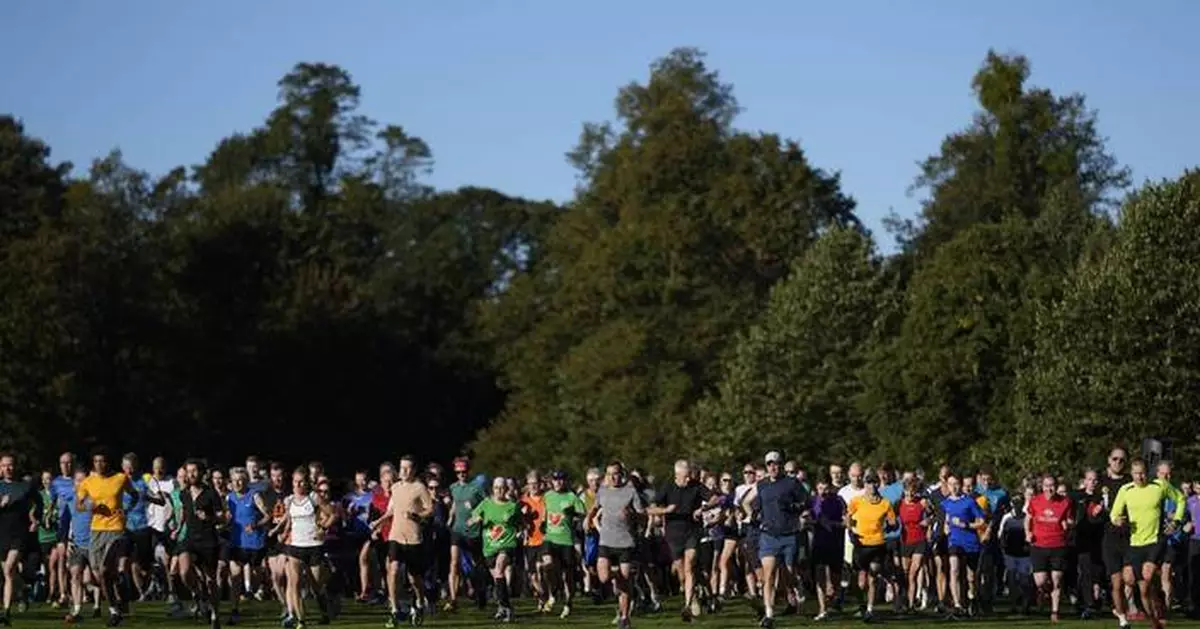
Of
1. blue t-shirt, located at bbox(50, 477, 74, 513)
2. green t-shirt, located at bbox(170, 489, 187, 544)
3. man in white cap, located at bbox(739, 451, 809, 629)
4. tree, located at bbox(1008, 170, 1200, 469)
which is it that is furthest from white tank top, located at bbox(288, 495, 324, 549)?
tree, located at bbox(1008, 170, 1200, 469)

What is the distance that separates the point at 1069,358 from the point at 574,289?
2384 cm

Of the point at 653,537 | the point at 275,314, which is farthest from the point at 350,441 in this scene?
the point at 653,537

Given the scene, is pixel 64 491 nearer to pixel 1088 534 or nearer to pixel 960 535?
pixel 960 535

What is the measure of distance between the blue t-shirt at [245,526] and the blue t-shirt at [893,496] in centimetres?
828

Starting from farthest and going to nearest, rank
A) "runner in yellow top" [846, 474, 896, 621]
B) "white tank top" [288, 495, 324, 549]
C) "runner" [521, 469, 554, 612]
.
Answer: "runner" [521, 469, 554, 612]
"runner in yellow top" [846, 474, 896, 621]
"white tank top" [288, 495, 324, 549]

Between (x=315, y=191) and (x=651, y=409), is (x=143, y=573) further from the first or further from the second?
(x=315, y=191)

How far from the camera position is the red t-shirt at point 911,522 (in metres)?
33.1

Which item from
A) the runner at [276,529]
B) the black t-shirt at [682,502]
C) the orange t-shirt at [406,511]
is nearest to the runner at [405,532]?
the orange t-shirt at [406,511]

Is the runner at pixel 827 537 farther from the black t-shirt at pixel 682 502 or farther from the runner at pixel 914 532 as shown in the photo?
the black t-shirt at pixel 682 502

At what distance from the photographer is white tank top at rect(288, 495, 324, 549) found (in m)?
28.3

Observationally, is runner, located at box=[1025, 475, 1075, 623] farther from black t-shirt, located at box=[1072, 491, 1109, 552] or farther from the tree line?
the tree line

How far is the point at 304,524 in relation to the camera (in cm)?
2839

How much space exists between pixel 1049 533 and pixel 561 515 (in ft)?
20.7

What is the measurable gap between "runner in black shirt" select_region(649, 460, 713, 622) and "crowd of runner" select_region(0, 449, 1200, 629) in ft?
0.09
